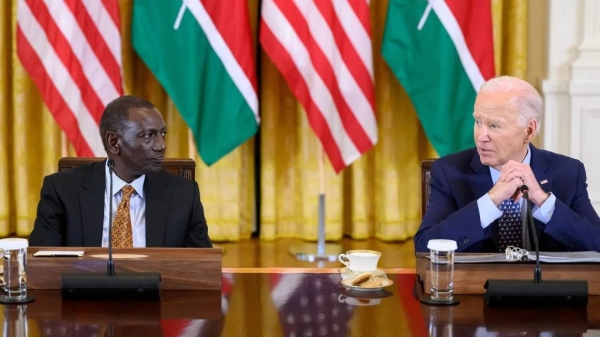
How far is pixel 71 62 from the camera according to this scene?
202 inches

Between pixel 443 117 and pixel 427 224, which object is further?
pixel 443 117

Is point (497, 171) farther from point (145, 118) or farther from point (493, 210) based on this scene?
point (145, 118)

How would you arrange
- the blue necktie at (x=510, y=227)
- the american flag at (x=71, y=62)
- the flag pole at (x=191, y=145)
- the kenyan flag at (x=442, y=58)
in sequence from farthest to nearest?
1. the flag pole at (x=191, y=145)
2. the kenyan flag at (x=442, y=58)
3. the american flag at (x=71, y=62)
4. the blue necktie at (x=510, y=227)

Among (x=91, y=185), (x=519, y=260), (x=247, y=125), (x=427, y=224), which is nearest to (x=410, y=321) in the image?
(x=519, y=260)

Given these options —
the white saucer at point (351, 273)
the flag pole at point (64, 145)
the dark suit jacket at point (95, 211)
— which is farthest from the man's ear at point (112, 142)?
the flag pole at point (64, 145)

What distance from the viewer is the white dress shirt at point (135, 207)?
305 centimetres

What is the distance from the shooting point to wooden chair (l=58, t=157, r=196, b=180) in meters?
3.19

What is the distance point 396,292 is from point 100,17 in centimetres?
324

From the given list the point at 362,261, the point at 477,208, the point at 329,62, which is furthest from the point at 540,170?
the point at 329,62

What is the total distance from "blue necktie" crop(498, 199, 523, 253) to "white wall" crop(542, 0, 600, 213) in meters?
2.71

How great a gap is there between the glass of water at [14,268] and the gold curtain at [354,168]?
366 cm

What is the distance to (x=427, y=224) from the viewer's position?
2957mm

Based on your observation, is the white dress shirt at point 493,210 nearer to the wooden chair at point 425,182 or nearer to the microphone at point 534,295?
the wooden chair at point 425,182

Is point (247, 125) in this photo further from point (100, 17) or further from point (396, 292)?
point (396, 292)
